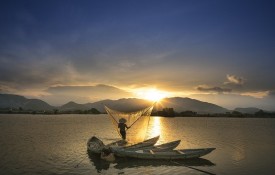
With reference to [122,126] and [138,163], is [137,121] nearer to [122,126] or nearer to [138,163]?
[122,126]

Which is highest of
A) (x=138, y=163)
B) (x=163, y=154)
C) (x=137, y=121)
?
(x=137, y=121)

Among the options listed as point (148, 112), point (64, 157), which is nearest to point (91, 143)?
point (64, 157)

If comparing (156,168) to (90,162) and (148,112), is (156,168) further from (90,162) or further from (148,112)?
(148,112)

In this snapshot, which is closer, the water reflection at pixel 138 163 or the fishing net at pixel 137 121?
the water reflection at pixel 138 163

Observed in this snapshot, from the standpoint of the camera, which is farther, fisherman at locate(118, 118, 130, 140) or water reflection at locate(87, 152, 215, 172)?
fisherman at locate(118, 118, 130, 140)

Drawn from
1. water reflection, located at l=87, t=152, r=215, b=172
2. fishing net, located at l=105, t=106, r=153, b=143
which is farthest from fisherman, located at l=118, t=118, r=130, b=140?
water reflection, located at l=87, t=152, r=215, b=172

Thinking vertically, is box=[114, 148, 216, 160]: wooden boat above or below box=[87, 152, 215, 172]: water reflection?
above

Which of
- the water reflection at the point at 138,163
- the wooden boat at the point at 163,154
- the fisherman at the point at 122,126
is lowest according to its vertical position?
the water reflection at the point at 138,163

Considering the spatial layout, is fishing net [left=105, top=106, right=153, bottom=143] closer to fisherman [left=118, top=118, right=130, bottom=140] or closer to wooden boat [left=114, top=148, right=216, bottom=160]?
fisherman [left=118, top=118, right=130, bottom=140]

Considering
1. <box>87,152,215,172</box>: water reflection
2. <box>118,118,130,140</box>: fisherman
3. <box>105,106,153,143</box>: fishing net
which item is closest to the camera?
<box>87,152,215,172</box>: water reflection

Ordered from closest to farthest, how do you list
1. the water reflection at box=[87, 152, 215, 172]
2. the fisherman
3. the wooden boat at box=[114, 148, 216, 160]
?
the water reflection at box=[87, 152, 215, 172], the wooden boat at box=[114, 148, 216, 160], the fisherman

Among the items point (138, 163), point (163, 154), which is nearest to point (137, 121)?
point (163, 154)

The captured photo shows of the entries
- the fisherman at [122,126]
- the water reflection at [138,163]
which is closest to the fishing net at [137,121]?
the fisherman at [122,126]

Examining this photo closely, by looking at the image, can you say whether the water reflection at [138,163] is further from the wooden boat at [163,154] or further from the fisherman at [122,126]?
the fisherman at [122,126]
